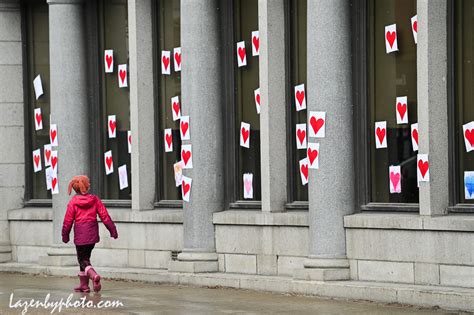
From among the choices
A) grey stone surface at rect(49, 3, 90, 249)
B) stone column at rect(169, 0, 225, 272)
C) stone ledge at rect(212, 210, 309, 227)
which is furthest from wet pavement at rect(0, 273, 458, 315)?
grey stone surface at rect(49, 3, 90, 249)

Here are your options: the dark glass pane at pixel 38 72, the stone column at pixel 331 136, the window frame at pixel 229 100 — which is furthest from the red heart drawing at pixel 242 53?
the dark glass pane at pixel 38 72

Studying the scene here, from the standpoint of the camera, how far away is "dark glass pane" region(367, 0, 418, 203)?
63.6 ft

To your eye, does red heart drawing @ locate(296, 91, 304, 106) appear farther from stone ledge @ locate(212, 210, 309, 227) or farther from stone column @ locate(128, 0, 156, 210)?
stone column @ locate(128, 0, 156, 210)

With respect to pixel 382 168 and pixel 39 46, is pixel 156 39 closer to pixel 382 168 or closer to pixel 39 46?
pixel 39 46

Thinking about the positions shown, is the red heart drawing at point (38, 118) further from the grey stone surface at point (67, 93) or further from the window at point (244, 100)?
the window at point (244, 100)

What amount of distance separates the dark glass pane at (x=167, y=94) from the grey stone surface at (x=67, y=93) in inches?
63.0

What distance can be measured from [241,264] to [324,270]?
7.63 ft

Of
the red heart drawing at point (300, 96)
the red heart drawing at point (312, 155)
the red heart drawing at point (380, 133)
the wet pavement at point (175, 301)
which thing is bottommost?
the wet pavement at point (175, 301)

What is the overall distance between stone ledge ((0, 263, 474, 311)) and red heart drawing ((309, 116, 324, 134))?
6.98 feet

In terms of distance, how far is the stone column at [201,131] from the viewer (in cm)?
2189

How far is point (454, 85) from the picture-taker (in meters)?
18.7

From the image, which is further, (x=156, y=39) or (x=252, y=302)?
(x=156, y=39)

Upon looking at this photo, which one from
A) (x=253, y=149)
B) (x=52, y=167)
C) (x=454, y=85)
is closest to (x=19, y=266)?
(x=52, y=167)

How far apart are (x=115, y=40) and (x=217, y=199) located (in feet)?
13.9
